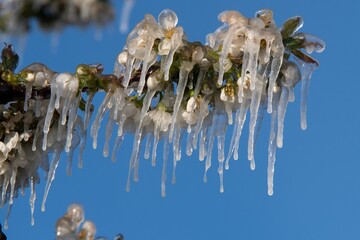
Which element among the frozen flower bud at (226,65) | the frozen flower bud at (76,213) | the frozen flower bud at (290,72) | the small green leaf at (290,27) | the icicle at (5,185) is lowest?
the frozen flower bud at (76,213)

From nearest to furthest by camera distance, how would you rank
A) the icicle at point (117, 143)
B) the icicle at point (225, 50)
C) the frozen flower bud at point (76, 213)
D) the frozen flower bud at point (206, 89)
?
1. the frozen flower bud at point (76, 213)
2. the icicle at point (225, 50)
3. the frozen flower bud at point (206, 89)
4. the icicle at point (117, 143)

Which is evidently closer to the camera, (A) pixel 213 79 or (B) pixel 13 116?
(A) pixel 213 79

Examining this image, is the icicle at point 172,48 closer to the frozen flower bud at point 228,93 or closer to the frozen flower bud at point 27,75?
the frozen flower bud at point 228,93

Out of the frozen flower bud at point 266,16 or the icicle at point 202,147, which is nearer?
the frozen flower bud at point 266,16

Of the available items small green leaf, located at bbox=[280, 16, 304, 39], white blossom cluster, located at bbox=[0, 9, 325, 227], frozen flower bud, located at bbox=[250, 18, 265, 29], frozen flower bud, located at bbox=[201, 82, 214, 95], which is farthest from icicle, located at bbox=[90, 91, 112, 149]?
small green leaf, located at bbox=[280, 16, 304, 39]

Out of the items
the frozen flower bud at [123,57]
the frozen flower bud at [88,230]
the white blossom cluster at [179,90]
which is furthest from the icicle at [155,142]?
the frozen flower bud at [88,230]

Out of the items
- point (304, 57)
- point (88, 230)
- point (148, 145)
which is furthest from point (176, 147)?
point (88, 230)

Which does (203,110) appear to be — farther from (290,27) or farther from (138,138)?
(290,27)

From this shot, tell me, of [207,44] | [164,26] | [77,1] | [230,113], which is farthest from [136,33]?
[77,1]

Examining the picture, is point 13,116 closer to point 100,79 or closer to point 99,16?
point 100,79
